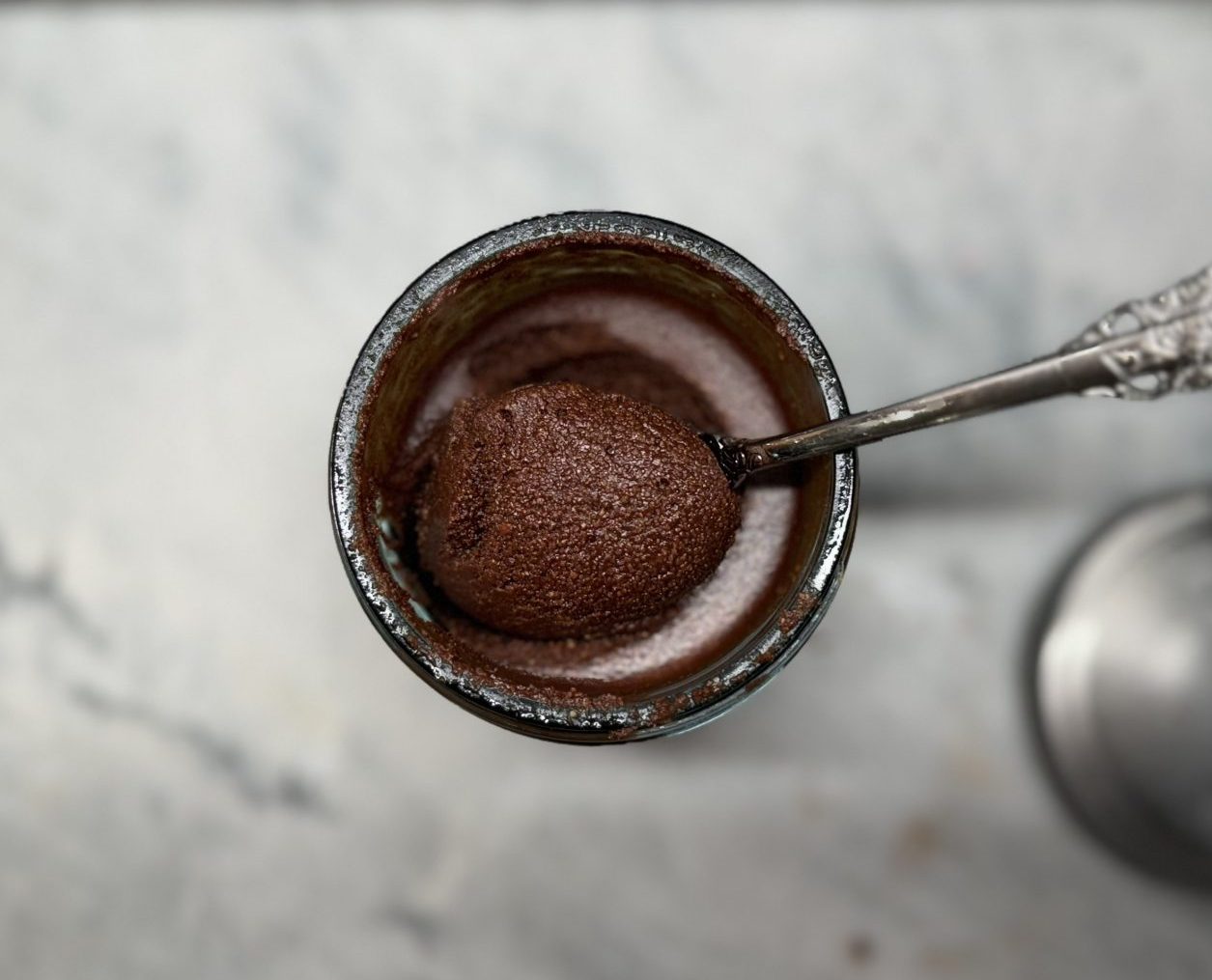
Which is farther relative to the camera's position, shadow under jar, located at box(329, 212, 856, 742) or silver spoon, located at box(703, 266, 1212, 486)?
shadow under jar, located at box(329, 212, 856, 742)

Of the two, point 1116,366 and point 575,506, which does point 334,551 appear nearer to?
point 575,506

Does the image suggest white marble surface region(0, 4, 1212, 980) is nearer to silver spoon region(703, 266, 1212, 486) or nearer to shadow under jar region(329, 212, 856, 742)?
shadow under jar region(329, 212, 856, 742)

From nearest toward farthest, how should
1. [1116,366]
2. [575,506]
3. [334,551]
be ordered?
[1116,366] < [575,506] < [334,551]

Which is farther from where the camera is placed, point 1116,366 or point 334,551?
point 334,551

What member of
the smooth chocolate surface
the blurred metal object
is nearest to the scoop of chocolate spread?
the smooth chocolate surface

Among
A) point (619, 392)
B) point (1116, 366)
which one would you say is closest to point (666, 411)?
point (619, 392)

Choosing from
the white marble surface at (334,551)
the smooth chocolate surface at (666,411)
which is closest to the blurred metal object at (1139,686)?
the white marble surface at (334,551)

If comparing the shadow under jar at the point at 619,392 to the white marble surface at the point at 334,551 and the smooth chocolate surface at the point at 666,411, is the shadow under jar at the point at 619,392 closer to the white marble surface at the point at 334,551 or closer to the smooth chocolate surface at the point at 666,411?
the smooth chocolate surface at the point at 666,411
